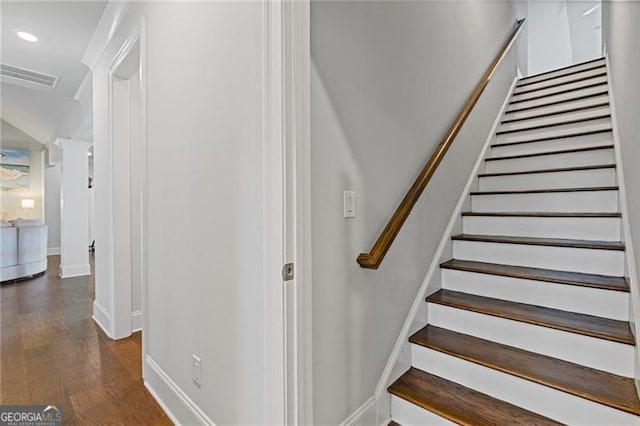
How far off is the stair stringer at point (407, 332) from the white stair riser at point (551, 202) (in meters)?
0.17

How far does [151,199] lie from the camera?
1.94 m

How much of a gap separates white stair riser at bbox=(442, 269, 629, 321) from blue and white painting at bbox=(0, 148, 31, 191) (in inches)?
366

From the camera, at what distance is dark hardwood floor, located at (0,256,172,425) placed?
5.84 feet

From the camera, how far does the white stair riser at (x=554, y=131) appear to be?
2.82 m

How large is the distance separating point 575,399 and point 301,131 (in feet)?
5.06

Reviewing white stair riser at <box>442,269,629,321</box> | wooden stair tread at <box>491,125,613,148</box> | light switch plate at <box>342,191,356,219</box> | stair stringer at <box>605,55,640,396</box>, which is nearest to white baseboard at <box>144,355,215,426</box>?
light switch plate at <box>342,191,356,219</box>

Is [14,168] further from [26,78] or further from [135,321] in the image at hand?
[135,321]

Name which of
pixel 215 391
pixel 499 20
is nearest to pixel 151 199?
pixel 215 391

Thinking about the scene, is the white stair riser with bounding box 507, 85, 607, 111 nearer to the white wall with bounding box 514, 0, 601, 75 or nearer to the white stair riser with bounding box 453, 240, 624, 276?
the white wall with bounding box 514, 0, 601, 75

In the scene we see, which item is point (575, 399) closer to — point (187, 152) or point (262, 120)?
point (262, 120)

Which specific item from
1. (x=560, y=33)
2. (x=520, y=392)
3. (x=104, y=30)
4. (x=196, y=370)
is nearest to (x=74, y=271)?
(x=104, y=30)

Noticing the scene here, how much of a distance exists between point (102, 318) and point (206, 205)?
2337 millimetres

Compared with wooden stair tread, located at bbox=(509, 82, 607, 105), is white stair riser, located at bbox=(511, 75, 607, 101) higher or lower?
higher

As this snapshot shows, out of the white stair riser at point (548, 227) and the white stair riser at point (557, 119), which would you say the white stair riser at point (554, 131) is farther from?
the white stair riser at point (548, 227)
